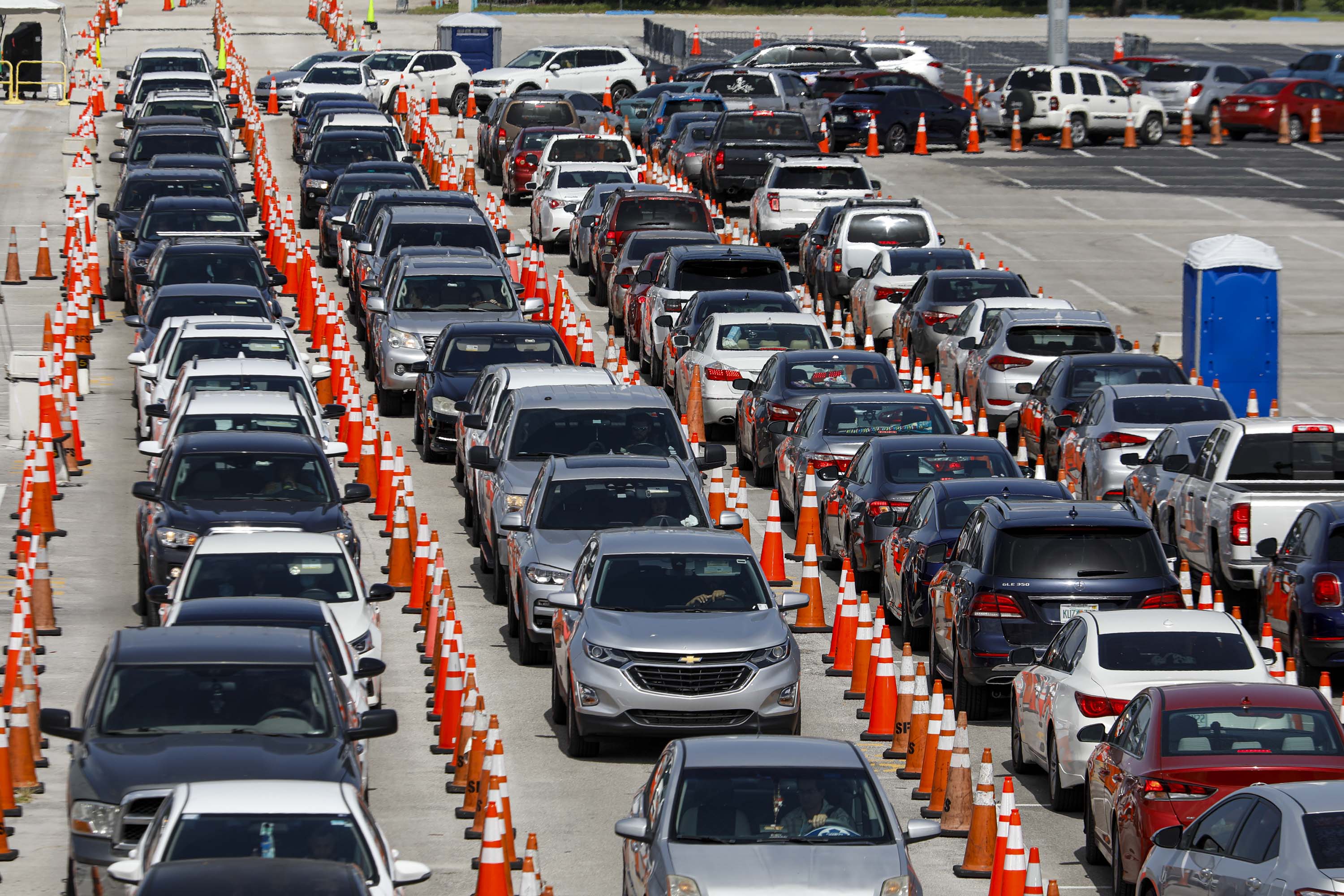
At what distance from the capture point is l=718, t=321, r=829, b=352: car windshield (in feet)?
94.9

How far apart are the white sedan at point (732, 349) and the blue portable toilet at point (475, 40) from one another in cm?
4011

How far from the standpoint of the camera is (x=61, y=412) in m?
28.5

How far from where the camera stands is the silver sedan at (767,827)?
1190 cm

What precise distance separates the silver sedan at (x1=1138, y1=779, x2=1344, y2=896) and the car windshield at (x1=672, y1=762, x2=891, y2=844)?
137 cm

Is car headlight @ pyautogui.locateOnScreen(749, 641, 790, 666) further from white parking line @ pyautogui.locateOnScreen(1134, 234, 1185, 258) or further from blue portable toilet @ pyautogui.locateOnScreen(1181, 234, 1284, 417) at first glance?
white parking line @ pyautogui.locateOnScreen(1134, 234, 1185, 258)

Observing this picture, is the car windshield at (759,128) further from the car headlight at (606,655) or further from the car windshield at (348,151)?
the car headlight at (606,655)

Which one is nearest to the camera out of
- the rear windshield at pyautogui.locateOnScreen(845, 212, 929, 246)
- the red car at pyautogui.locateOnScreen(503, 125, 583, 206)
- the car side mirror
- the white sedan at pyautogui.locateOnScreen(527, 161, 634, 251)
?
the car side mirror

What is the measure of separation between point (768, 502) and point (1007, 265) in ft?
53.7

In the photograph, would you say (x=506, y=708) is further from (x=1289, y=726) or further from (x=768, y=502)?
(x=768, y=502)

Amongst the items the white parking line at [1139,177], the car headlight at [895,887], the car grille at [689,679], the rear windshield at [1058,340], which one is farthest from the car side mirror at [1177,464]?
the white parking line at [1139,177]

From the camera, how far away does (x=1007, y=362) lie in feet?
93.6

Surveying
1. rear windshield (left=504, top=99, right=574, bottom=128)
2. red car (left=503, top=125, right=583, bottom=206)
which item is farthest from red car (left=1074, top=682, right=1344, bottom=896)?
rear windshield (left=504, top=99, right=574, bottom=128)

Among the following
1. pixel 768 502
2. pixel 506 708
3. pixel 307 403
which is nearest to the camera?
pixel 506 708

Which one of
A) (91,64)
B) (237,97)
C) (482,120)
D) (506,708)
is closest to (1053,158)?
(482,120)
